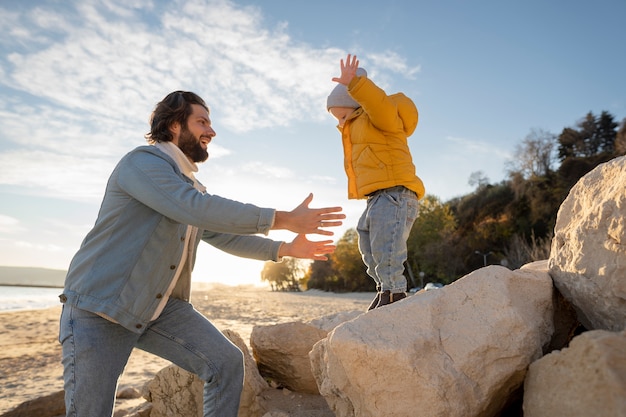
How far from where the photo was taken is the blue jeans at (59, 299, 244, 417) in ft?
7.75

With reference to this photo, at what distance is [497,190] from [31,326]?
39532mm

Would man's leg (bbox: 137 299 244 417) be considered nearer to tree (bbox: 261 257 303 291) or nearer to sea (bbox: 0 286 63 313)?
sea (bbox: 0 286 63 313)

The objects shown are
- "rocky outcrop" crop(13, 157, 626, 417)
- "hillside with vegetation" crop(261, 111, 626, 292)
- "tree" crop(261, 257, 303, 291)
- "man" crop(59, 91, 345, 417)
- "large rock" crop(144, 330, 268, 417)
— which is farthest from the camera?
"tree" crop(261, 257, 303, 291)

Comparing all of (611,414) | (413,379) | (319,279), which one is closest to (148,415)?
(413,379)

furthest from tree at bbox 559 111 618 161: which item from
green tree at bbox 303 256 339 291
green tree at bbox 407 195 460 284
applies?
green tree at bbox 303 256 339 291

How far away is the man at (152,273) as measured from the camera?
241 cm

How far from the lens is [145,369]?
25.3 feet

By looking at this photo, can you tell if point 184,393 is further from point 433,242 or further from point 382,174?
point 433,242

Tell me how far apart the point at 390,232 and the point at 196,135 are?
68.0 inches

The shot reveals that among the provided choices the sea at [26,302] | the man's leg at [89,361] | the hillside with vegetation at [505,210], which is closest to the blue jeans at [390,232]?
the man's leg at [89,361]

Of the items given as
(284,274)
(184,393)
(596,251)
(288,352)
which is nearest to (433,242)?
(284,274)

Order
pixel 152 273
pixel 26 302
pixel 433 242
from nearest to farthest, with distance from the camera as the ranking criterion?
pixel 152 273 → pixel 26 302 → pixel 433 242

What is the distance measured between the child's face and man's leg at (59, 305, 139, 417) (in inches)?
112

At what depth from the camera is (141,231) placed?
2619 millimetres
